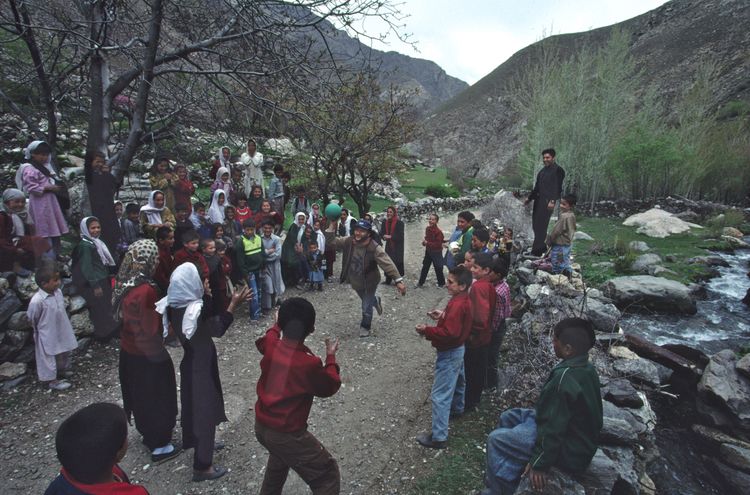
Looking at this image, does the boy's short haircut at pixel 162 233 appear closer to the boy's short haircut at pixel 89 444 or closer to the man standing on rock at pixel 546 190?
the boy's short haircut at pixel 89 444

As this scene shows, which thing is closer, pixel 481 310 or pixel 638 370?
pixel 481 310

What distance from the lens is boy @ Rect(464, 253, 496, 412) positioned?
428 cm

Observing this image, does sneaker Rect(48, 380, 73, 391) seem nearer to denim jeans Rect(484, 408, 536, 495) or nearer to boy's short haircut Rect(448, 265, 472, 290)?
boy's short haircut Rect(448, 265, 472, 290)

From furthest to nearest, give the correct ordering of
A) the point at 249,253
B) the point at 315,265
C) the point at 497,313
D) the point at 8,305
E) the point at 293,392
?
the point at 315,265, the point at 249,253, the point at 8,305, the point at 497,313, the point at 293,392

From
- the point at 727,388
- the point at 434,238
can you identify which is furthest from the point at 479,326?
the point at 434,238

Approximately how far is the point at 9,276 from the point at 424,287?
7368 mm

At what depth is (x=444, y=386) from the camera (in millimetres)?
4090

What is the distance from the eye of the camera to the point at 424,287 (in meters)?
9.58

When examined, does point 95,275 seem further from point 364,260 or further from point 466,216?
point 466,216

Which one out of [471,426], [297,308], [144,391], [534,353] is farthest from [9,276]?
[534,353]

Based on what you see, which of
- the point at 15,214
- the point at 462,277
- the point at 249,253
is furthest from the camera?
the point at 249,253

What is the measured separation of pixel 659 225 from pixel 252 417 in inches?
669

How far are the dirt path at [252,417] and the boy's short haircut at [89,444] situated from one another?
2212mm

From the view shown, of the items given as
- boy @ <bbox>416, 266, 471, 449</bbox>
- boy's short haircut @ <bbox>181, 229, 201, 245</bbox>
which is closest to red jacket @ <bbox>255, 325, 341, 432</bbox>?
boy @ <bbox>416, 266, 471, 449</bbox>
